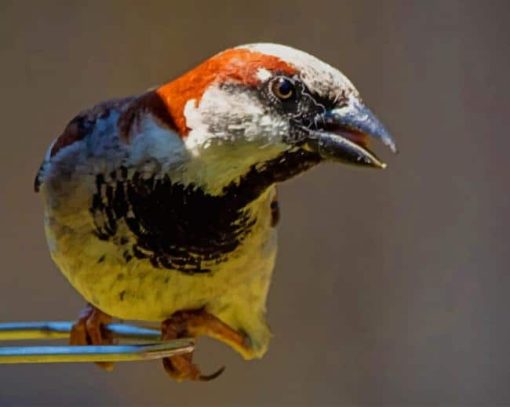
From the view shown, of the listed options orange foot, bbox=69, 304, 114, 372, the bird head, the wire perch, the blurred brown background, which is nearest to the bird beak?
the bird head

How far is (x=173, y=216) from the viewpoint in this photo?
0.90 metres

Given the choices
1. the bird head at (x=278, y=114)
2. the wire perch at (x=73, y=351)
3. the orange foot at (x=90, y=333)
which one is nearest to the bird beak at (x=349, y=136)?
the bird head at (x=278, y=114)

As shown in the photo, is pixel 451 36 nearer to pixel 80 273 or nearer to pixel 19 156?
pixel 19 156

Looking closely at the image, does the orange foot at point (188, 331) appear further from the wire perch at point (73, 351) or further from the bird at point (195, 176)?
the wire perch at point (73, 351)

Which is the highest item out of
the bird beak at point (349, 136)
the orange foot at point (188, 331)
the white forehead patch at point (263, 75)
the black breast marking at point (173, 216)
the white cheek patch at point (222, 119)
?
the white forehead patch at point (263, 75)

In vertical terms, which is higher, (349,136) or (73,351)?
(349,136)

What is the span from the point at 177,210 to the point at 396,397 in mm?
1096

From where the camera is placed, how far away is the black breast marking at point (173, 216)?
2.90 feet

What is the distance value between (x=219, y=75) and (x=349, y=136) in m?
0.12

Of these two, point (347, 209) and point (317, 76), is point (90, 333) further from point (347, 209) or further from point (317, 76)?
point (347, 209)

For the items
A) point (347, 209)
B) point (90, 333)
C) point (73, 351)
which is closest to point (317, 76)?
point (73, 351)

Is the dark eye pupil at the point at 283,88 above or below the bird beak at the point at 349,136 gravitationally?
above

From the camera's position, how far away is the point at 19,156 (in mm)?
1741

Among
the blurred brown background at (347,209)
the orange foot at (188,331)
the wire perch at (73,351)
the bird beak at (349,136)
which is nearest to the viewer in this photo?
the wire perch at (73,351)
